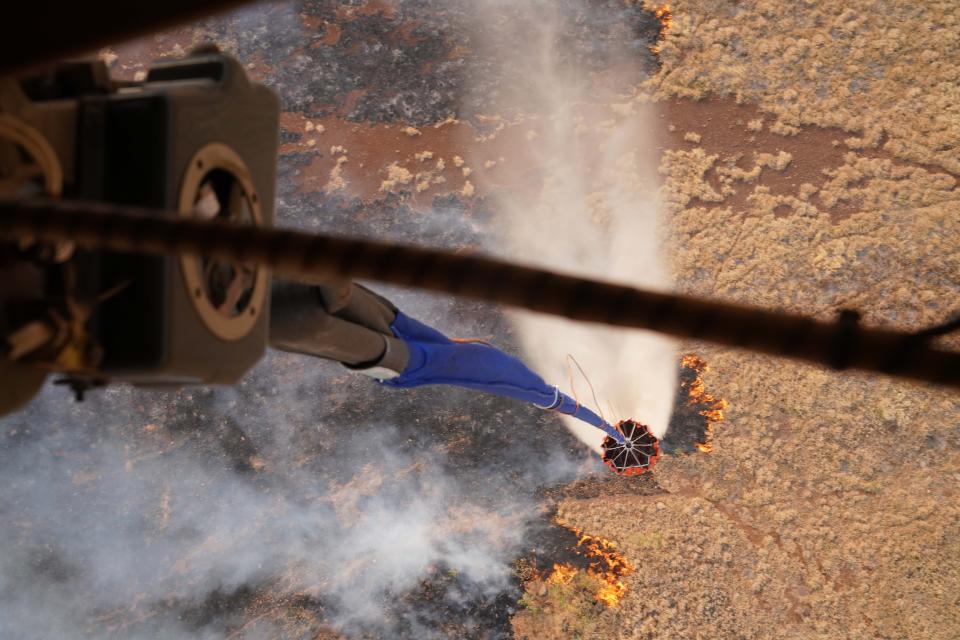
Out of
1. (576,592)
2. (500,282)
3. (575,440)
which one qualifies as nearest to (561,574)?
(576,592)

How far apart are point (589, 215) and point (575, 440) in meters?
1.32

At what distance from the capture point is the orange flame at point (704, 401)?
422 centimetres

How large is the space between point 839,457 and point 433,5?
3583mm

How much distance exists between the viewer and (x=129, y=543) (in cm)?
427

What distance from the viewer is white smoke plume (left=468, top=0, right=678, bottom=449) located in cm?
439

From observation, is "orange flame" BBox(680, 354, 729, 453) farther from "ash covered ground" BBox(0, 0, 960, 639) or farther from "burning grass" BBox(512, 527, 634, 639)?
"burning grass" BBox(512, 527, 634, 639)

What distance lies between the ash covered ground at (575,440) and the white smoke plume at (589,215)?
57mm

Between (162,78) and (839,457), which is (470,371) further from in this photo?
(839,457)

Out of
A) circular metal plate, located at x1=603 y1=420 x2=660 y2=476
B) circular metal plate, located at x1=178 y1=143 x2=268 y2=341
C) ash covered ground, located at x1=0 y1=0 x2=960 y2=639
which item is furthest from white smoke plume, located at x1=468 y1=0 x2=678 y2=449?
A: circular metal plate, located at x1=178 y1=143 x2=268 y2=341

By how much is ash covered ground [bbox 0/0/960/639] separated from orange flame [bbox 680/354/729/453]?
28mm

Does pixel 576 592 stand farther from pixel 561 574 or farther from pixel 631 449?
pixel 631 449

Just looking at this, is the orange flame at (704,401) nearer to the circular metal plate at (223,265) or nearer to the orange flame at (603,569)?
the orange flame at (603,569)

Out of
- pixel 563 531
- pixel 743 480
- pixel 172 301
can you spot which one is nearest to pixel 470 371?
pixel 172 301

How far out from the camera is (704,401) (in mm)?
4242
